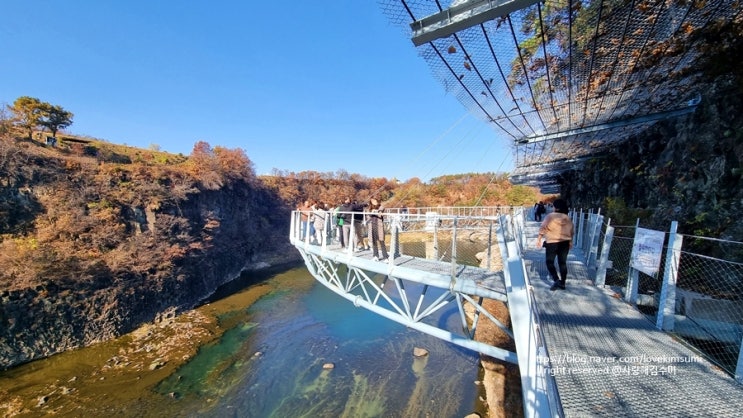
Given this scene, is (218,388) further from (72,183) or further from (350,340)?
(72,183)

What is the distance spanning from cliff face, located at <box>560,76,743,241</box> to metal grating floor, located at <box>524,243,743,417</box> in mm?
3737

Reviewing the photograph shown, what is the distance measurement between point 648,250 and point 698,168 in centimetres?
431

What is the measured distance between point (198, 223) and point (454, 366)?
21556mm

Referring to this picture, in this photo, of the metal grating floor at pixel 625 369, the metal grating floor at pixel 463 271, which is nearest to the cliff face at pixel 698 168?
the metal grating floor at pixel 625 369

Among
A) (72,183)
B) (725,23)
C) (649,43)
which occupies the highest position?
(725,23)

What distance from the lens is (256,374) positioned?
10945 mm

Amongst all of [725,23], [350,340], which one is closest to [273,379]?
[350,340]

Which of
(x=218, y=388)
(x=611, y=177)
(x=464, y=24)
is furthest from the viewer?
(x=611, y=177)

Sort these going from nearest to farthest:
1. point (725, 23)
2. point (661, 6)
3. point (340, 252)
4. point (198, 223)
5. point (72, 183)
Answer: point (661, 6) → point (725, 23) → point (340, 252) → point (72, 183) → point (198, 223)

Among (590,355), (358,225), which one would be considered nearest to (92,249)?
(358,225)

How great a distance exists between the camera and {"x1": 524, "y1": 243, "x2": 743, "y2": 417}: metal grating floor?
2.53 meters

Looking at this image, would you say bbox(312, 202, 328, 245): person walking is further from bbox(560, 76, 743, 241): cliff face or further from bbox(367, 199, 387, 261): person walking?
bbox(560, 76, 743, 241): cliff face

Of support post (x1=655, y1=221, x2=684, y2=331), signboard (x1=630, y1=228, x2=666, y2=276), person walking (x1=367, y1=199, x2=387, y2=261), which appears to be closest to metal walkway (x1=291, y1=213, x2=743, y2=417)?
support post (x1=655, y1=221, x2=684, y2=331)

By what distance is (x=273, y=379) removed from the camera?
417 inches
